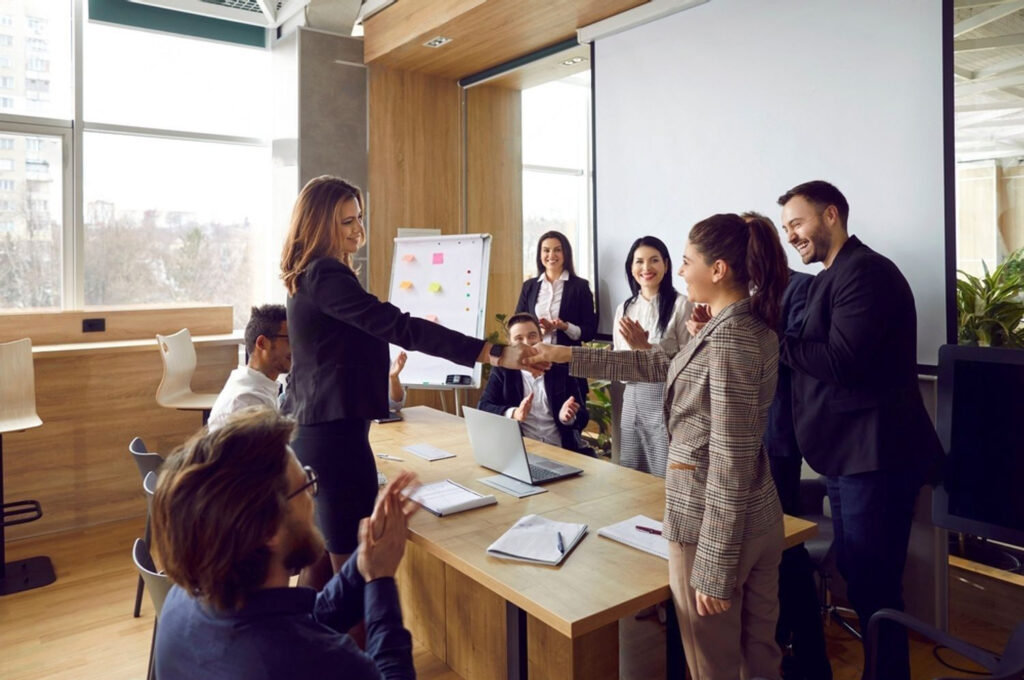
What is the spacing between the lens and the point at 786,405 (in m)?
3.03

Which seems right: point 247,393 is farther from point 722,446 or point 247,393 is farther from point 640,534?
point 722,446

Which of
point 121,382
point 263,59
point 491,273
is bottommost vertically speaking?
point 121,382

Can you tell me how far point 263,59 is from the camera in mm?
5539

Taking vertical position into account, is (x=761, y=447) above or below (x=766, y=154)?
below

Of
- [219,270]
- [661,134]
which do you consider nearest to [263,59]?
[219,270]

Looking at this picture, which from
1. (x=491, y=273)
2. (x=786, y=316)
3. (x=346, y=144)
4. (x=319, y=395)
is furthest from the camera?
(x=491, y=273)

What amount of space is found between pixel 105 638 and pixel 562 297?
2.87m

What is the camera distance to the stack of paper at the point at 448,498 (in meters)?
2.21

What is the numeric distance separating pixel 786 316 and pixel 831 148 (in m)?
0.85

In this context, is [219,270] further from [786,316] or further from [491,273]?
[786,316]

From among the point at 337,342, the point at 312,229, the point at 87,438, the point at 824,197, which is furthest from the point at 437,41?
the point at 87,438

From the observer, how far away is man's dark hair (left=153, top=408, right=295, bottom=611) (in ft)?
3.44

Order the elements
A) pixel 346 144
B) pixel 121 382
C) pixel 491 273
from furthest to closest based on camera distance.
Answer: pixel 491 273
pixel 346 144
pixel 121 382

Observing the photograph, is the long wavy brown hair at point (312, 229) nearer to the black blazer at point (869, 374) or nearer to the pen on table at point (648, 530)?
the pen on table at point (648, 530)
